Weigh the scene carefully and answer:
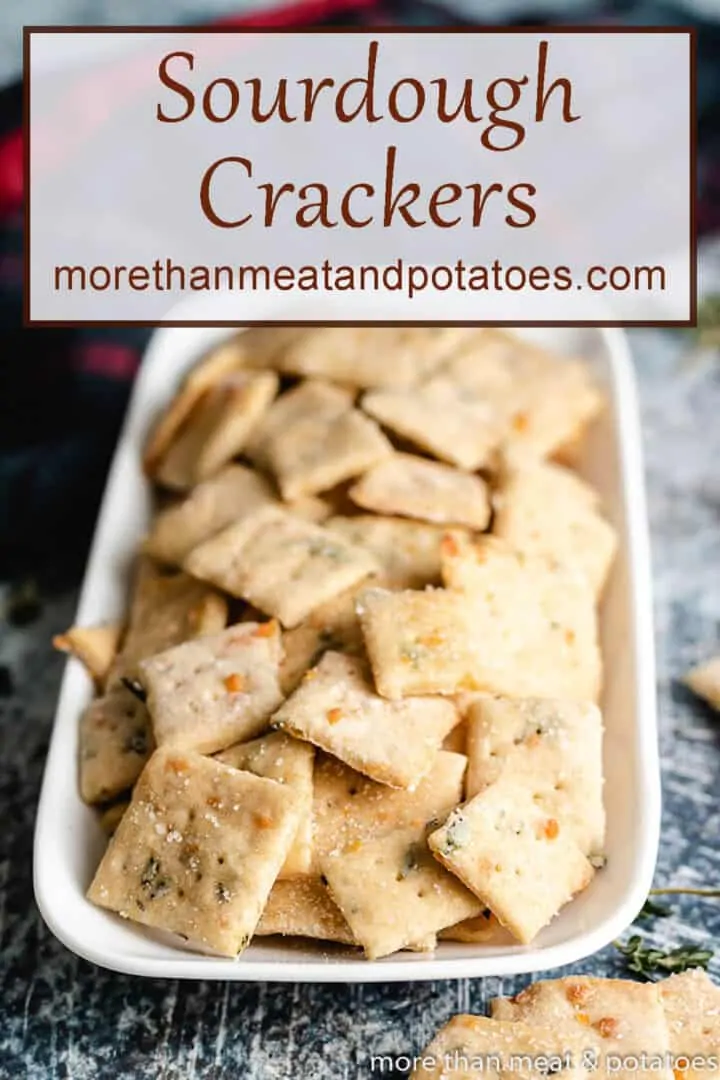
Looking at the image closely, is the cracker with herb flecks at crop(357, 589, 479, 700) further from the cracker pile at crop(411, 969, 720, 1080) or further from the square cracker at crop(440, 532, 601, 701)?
the cracker pile at crop(411, 969, 720, 1080)

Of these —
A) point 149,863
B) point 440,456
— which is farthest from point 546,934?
point 440,456

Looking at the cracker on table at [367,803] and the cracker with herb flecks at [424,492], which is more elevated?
the cracker with herb flecks at [424,492]

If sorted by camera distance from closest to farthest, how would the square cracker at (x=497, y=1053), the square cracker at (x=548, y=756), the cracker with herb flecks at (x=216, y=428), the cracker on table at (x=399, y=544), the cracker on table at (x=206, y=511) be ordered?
the square cracker at (x=497, y=1053) < the square cracker at (x=548, y=756) < the cracker on table at (x=399, y=544) < the cracker on table at (x=206, y=511) < the cracker with herb flecks at (x=216, y=428)

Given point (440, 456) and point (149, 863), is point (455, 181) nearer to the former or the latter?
point (440, 456)

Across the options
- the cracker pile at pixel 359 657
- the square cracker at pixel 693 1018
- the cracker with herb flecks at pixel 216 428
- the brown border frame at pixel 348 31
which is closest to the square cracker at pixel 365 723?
the cracker pile at pixel 359 657

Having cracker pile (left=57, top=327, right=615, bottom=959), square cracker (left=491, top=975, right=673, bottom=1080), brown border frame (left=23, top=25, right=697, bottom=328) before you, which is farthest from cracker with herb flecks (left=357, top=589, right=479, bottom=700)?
brown border frame (left=23, top=25, right=697, bottom=328)

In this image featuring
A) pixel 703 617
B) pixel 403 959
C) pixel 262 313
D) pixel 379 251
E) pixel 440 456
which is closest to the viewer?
pixel 403 959

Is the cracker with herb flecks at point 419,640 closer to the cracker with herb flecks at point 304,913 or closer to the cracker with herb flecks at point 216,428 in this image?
the cracker with herb flecks at point 304,913

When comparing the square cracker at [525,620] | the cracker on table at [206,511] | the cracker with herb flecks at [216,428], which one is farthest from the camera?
the cracker with herb flecks at [216,428]
